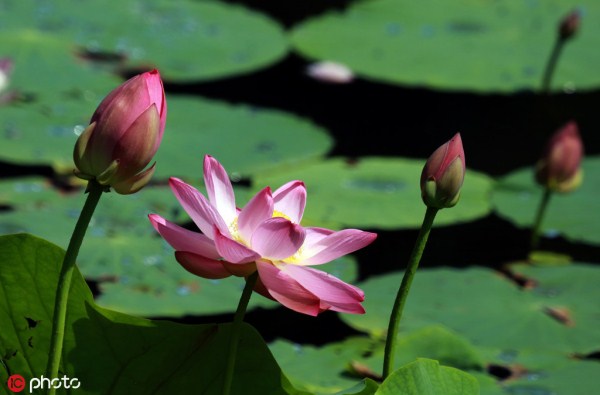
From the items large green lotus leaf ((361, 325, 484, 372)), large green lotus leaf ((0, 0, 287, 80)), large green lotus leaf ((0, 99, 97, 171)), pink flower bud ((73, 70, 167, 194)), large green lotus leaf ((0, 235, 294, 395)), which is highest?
pink flower bud ((73, 70, 167, 194))

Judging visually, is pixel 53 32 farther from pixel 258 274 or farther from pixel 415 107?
pixel 258 274

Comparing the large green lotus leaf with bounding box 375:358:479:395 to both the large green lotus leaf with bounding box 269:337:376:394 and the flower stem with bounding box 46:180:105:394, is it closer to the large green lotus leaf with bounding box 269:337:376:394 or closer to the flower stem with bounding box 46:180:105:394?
the flower stem with bounding box 46:180:105:394

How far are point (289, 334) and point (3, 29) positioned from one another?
1.87 metres

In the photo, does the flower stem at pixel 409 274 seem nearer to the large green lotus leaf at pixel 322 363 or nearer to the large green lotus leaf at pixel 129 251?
the large green lotus leaf at pixel 322 363

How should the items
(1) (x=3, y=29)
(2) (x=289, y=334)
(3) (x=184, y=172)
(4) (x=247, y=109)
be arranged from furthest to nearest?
(1) (x=3, y=29) < (4) (x=247, y=109) < (3) (x=184, y=172) < (2) (x=289, y=334)

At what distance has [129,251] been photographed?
7.55 ft

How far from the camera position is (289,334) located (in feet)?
7.18

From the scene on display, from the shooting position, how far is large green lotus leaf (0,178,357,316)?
2.14 meters

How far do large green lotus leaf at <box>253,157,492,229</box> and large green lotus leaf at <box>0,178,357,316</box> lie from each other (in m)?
0.19

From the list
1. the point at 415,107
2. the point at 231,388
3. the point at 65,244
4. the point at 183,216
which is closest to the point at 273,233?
the point at 231,388

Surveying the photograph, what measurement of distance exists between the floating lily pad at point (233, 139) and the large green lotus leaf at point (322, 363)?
0.93 m

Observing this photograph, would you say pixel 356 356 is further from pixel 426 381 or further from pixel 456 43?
pixel 456 43

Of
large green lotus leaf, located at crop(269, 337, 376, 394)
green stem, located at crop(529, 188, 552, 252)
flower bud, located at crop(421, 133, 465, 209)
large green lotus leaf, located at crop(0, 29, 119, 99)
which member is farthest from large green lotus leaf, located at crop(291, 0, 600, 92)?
Answer: flower bud, located at crop(421, 133, 465, 209)

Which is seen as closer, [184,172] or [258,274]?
[258,274]
